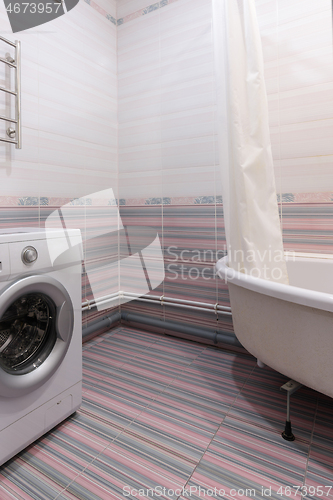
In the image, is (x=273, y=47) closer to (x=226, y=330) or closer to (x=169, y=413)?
(x=226, y=330)

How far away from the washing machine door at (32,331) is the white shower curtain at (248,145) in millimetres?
850

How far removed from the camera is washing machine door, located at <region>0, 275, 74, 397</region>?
1.15 meters

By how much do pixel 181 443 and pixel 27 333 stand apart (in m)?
0.79

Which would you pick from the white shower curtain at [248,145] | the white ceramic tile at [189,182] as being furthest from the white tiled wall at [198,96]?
the white shower curtain at [248,145]

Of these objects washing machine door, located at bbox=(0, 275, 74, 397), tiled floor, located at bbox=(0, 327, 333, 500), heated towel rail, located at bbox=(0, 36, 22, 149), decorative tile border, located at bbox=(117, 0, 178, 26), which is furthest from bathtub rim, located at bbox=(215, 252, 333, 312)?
decorative tile border, located at bbox=(117, 0, 178, 26)

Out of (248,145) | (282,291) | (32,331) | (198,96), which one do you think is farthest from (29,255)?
(198,96)

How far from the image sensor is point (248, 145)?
149cm

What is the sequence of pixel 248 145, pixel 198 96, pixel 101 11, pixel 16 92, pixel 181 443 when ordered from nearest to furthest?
pixel 181 443 → pixel 248 145 → pixel 16 92 → pixel 198 96 → pixel 101 11

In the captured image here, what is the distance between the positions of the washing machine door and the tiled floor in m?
0.31

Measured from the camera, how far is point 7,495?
3.52 ft

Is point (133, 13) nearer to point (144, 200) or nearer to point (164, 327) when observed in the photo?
point (144, 200)

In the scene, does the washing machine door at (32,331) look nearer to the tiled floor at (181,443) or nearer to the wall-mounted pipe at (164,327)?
the tiled floor at (181,443)

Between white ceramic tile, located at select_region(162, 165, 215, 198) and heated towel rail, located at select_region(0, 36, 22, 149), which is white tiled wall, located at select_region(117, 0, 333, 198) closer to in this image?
white ceramic tile, located at select_region(162, 165, 215, 198)

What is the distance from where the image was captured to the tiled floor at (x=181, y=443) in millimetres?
1092
